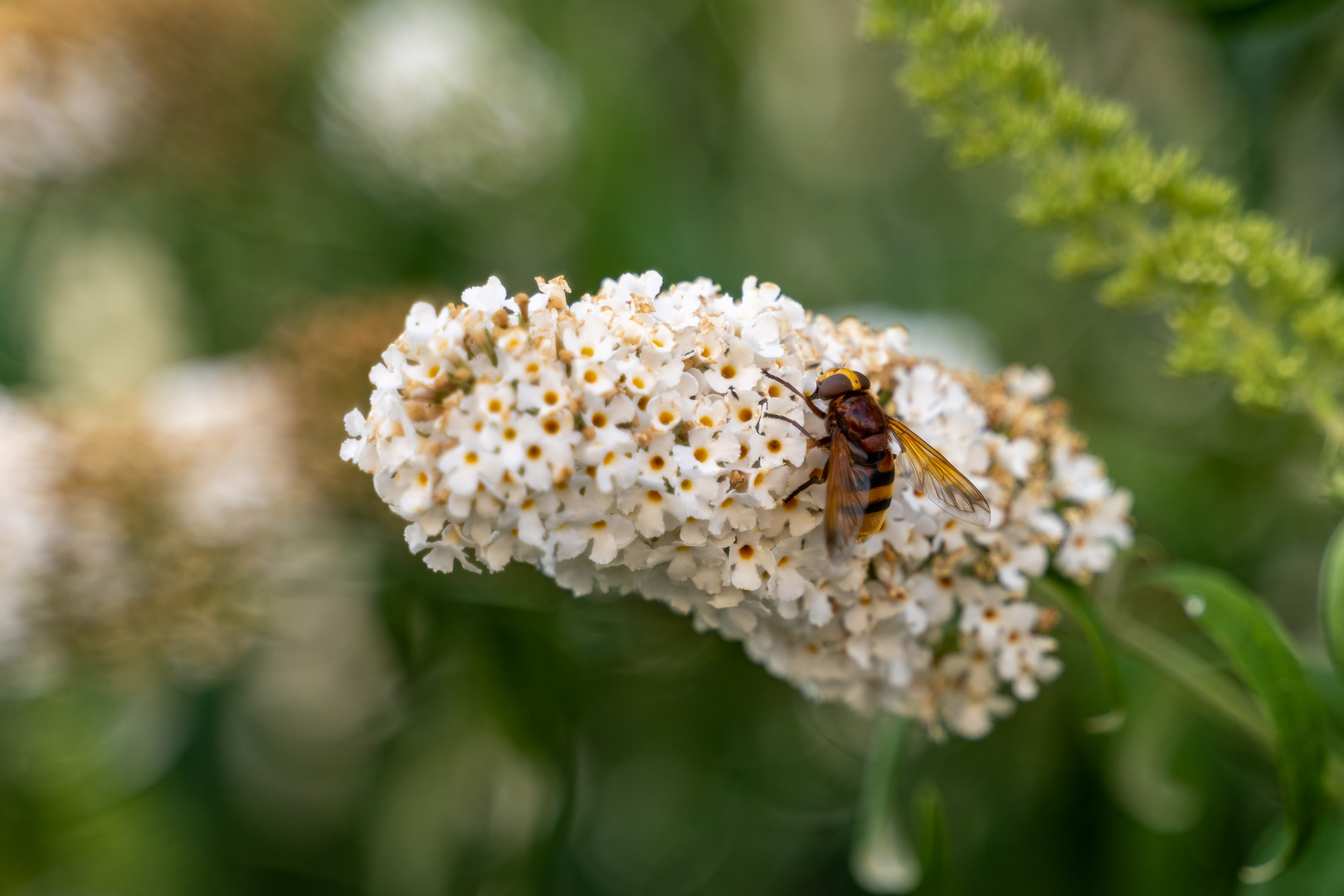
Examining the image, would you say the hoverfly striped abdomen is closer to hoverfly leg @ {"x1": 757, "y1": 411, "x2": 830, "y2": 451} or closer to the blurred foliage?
hoverfly leg @ {"x1": 757, "y1": 411, "x2": 830, "y2": 451}

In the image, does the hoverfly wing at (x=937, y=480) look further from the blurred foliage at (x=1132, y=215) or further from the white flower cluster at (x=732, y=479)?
the blurred foliage at (x=1132, y=215)

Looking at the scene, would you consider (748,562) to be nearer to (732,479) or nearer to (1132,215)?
(732,479)

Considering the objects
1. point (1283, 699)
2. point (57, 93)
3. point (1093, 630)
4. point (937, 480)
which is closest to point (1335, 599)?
point (1283, 699)

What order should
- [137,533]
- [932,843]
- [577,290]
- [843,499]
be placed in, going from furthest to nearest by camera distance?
[577,290] → [137,533] → [932,843] → [843,499]

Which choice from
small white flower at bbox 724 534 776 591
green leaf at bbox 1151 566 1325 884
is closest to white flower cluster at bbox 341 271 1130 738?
small white flower at bbox 724 534 776 591

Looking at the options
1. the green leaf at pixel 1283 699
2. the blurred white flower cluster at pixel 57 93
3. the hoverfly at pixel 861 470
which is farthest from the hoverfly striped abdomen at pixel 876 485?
the blurred white flower cluster at pixel 57 93

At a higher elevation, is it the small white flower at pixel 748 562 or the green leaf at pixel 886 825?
the small white flower at pixel 748 562
